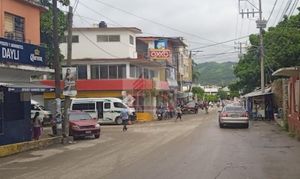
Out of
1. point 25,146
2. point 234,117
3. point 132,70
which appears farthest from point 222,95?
point 25,146

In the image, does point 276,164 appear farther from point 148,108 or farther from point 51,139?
point 148,108

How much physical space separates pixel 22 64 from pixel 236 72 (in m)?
46.7

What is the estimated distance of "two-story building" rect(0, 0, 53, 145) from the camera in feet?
76.9

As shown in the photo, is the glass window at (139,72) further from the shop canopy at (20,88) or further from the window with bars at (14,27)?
the shop canopy at (20,88)

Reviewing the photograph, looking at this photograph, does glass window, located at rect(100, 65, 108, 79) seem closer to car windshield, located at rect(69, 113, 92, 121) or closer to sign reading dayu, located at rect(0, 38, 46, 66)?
car windshield, located at rect(69, 113, 92, 121)

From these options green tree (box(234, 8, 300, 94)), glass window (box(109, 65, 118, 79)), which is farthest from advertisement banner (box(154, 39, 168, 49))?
glass window (box(109, 65, 118, 79))

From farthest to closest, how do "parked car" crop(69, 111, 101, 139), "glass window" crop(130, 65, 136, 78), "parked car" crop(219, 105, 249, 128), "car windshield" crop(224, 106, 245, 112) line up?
"glass window" crop(130, 65, 136, 78), "car windshield" crop(224, 106, 245, 112), "parked car" crop(219, 105, 249, 128), "parked car" crop(69, 111, 101, 139)

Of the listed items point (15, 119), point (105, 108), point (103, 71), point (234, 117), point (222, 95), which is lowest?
point (234, 117)

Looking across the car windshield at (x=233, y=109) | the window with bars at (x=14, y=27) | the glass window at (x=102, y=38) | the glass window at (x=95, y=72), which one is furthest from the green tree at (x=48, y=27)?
the glass window at (x=102, y=38)

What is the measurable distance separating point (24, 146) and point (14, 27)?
616 cm

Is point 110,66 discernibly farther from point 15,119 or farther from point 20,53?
point 20,53

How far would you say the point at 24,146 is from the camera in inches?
948

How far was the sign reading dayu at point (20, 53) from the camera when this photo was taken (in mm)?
22672

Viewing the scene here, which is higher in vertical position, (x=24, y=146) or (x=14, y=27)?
(x=14, y=27)
